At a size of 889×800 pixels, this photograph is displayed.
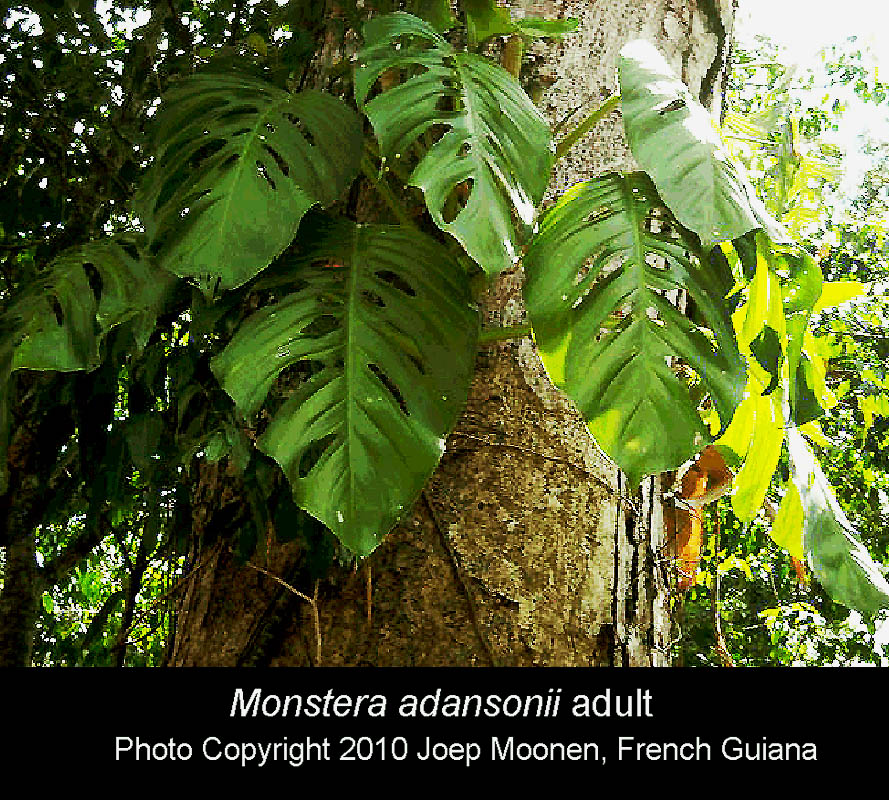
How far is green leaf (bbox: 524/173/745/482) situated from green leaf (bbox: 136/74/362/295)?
0.84ft

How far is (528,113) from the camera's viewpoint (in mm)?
1122

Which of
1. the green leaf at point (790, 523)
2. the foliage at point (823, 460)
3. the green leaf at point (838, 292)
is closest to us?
the green leaf at point (790, 523)

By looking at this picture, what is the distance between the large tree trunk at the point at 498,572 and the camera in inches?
50.4

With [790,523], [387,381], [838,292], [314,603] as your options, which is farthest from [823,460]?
[387,381]

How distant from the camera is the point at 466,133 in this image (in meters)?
1.03

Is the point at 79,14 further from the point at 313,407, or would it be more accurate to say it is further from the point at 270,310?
the point at 313,407

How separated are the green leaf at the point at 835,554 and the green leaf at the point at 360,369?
1.46ft

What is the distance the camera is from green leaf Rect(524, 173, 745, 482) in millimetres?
920

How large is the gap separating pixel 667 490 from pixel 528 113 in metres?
0.67

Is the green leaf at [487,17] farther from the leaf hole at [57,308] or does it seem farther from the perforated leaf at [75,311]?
the leaf hole at [57,308]

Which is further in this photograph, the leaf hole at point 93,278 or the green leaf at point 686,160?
the leaf hole at point 93,278

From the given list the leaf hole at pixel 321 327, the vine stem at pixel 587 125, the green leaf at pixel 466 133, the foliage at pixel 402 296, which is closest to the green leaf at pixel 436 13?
the foliage at pixel 402 296
